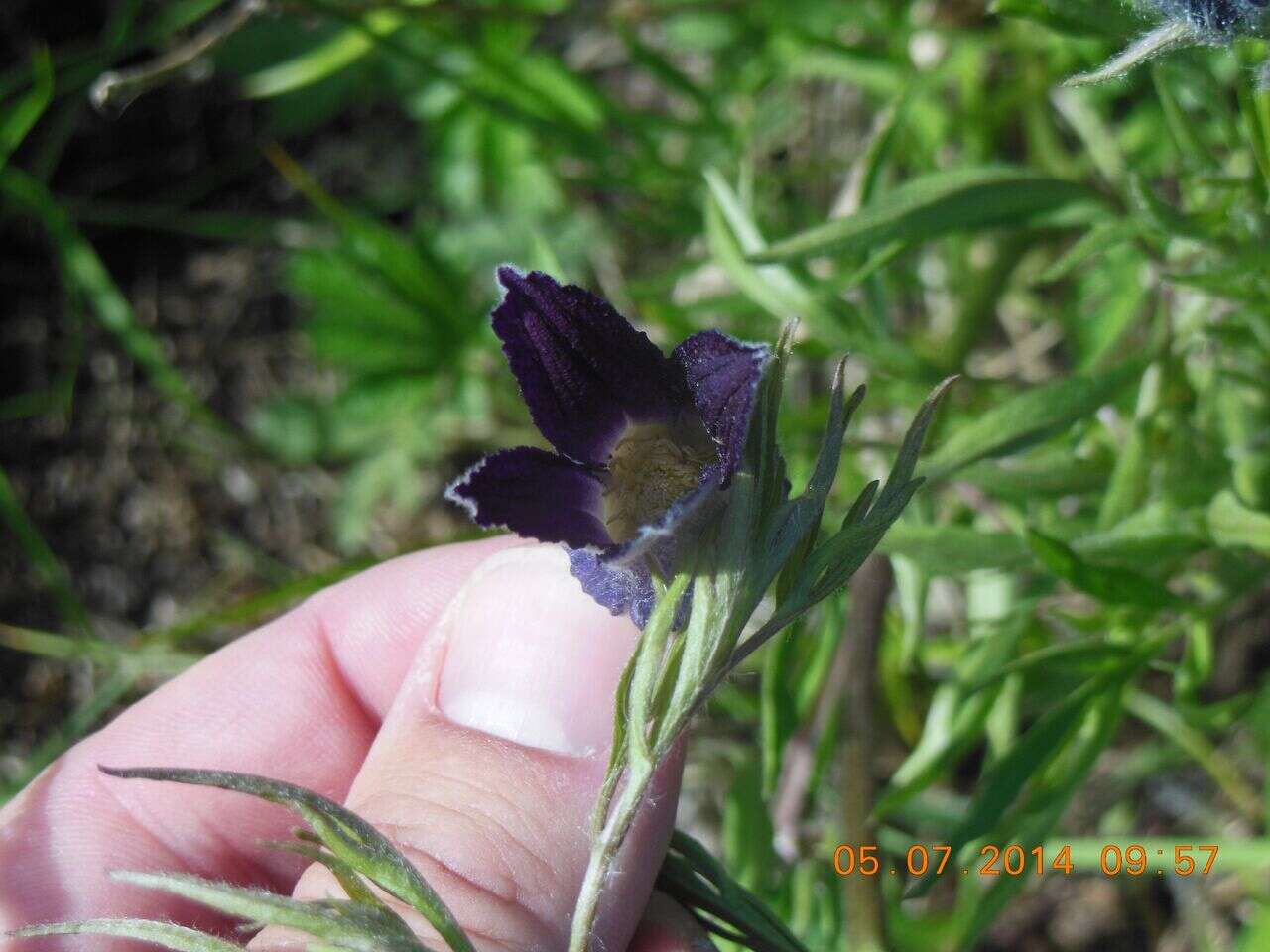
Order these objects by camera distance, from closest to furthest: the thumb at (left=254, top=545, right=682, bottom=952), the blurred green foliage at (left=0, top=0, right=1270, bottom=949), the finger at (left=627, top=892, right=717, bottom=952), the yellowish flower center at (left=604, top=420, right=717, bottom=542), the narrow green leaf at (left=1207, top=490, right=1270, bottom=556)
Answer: the yellowish flower center at (left=604, top=420, right=717, bottom=542), the thumb at (left=254, top=545, right=682, bottom=952), the finger at (left=627, top=892, right=717, bottom=952), the narrow green leaf at (left=1207, top=490, right=1270, bottom=556), the blurred green foliage at (left=0, top=0, right=1270, bottom=949)

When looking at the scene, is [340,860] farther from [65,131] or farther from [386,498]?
[65,131]

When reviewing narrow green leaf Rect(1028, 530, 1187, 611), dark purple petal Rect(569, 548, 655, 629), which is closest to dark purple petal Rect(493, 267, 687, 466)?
dark purple petal Rect(569, 548, 655, 629)

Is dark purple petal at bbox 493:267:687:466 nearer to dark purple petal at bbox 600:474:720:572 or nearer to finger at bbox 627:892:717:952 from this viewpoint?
dark purple petal at bbox 600:474:720:572

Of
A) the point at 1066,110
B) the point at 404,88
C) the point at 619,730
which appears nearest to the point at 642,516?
the point at 619,730

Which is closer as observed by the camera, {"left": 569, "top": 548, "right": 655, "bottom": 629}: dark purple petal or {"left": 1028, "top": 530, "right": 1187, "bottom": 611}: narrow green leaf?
{"left": 569, "top": 548, "right": 655, "bottom": 629}: dark purple petal

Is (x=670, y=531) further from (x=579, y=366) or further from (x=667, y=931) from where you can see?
(x=667, y=931)
